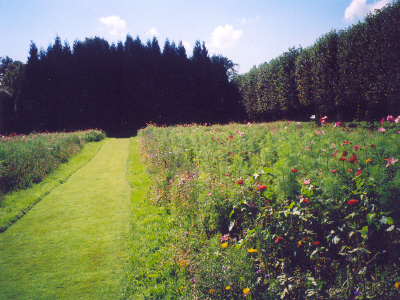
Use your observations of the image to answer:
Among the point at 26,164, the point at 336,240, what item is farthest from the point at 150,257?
the point at 26,164

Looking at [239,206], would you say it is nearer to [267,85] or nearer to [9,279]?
[9,279]

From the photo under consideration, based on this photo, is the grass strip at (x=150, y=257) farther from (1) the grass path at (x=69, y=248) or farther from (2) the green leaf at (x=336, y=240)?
(2) the green leaf at (x=336, y=240)

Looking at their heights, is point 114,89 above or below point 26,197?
above

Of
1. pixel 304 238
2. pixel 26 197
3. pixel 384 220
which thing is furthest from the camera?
pixel 26 197

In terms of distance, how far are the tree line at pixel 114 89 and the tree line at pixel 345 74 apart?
37.6ft

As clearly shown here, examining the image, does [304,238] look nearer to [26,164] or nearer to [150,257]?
[150,257]

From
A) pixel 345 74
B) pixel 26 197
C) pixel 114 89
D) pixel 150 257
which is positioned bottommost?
pixel 150 257

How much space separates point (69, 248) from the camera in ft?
13.9

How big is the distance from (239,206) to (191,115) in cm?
3465

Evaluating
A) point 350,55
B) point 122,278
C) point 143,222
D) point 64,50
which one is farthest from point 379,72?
point 64,50

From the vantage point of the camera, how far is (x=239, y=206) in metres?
3.22

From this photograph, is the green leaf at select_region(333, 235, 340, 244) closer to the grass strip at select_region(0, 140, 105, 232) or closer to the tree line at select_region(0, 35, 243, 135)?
the grass strip at select_region(0, 140, 105, 232)

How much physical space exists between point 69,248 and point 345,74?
1653 cm

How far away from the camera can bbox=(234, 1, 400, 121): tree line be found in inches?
470
